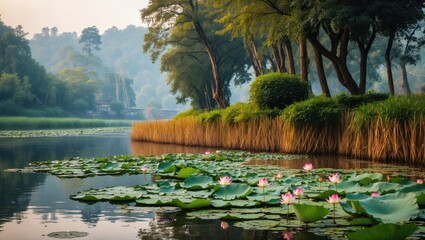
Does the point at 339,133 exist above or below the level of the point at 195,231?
above

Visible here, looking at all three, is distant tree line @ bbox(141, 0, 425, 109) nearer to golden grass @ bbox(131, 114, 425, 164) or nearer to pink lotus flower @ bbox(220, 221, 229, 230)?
golden grass @ bbox(131, 114, 425, 164)

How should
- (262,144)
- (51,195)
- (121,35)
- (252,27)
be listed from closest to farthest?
1. (51,195)
2. (262,144)
3. (252,27)
4. (121,35)

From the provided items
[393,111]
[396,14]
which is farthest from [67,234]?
[396,14]

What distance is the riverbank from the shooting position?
9.14 metres

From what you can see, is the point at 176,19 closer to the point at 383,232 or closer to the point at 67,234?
the point at 67,234

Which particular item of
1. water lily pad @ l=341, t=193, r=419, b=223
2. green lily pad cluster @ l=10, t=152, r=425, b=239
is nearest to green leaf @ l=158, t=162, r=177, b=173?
green lily pad cluster @ l=10, t=152, r=425, b=239

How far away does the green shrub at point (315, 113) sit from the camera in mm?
11461

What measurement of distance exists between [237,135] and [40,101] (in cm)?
5505

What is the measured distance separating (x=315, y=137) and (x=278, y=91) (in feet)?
11.1

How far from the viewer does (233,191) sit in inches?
174

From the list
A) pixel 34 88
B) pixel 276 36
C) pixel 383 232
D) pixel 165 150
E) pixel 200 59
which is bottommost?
pixel 165 150

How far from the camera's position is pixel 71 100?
2815 inches

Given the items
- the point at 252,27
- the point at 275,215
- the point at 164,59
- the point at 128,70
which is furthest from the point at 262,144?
the point at 128,70

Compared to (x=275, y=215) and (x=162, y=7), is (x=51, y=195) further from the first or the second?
(x=162, y=7)
